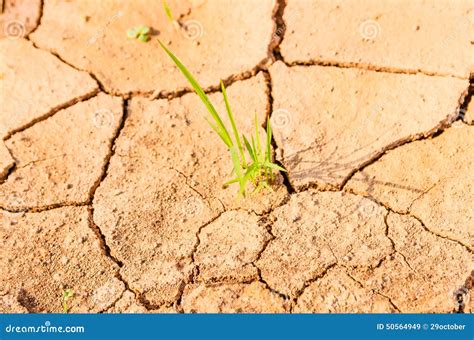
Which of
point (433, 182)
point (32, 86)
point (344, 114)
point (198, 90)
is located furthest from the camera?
point (32, 86)

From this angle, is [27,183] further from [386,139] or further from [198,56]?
[386,139]

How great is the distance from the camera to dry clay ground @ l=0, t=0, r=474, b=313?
2.61 metres

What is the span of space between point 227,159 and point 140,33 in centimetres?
97

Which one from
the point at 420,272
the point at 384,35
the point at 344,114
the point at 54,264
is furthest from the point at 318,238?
the point at 384,35

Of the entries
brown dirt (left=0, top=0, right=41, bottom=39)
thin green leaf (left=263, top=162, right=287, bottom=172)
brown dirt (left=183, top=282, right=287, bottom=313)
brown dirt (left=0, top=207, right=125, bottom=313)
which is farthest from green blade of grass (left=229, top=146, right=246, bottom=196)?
brown dirt (left=0, top=0, right=41, bottom=39)

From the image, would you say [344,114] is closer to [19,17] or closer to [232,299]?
[232,299]

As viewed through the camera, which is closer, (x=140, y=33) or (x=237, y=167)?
(x=237, y=167)

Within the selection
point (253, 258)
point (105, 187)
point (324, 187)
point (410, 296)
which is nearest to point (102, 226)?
point (105, 187)

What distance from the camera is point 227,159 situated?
2959 millimetres

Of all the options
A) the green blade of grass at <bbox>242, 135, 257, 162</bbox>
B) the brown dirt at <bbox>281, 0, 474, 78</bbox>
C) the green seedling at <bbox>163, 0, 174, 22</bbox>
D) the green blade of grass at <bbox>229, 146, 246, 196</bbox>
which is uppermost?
the green seedling at <bbox>163, 0, 174, 22</bbox>

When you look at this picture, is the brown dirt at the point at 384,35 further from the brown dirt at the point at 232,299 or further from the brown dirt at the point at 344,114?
the brown dirt at the point at 232,299

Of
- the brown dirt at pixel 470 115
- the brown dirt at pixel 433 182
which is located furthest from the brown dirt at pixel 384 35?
the brown dirt at pixel 433 182

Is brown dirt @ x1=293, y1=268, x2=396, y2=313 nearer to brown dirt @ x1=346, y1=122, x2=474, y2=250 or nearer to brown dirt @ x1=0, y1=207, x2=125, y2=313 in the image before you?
brown dirt @ x1=346, y1=122, x2=474, y2=250

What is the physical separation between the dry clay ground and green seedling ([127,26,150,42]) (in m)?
0.04
